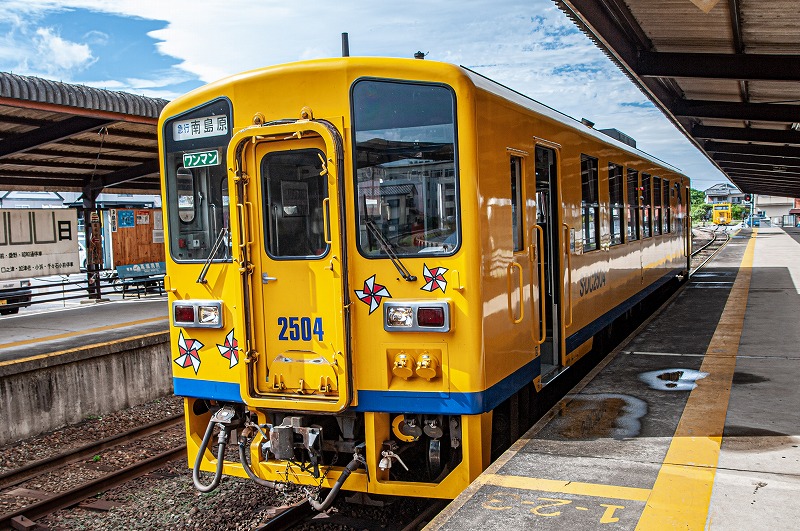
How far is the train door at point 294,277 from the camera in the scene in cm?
458

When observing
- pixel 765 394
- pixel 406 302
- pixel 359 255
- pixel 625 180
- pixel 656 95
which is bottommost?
pixel 765 394

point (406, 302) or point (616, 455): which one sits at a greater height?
point (406, 302)

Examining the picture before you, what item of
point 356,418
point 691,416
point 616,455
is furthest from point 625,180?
point 356,418

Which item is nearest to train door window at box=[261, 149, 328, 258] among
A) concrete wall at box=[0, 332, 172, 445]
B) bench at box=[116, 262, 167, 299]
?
concrete wall at box=[0, 332, 172, 445]

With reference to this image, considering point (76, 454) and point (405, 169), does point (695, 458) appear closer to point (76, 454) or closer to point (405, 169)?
point (405, 169)

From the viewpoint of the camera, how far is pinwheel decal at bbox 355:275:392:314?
4.55 metres

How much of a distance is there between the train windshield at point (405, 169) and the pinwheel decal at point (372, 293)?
0.19 meters

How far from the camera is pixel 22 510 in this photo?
5.88m

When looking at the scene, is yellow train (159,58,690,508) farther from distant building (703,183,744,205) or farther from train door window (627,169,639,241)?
distant building (703,183,744,205)

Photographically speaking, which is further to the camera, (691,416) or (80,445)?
(80,445)

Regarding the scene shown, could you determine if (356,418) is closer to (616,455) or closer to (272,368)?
(272,368)

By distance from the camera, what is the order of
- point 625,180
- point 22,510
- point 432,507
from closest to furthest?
point 432,507 < point 22,510 < point 625,180

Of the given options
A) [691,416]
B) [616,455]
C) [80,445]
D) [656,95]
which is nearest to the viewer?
[616,455]

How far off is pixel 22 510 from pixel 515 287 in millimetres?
4337
